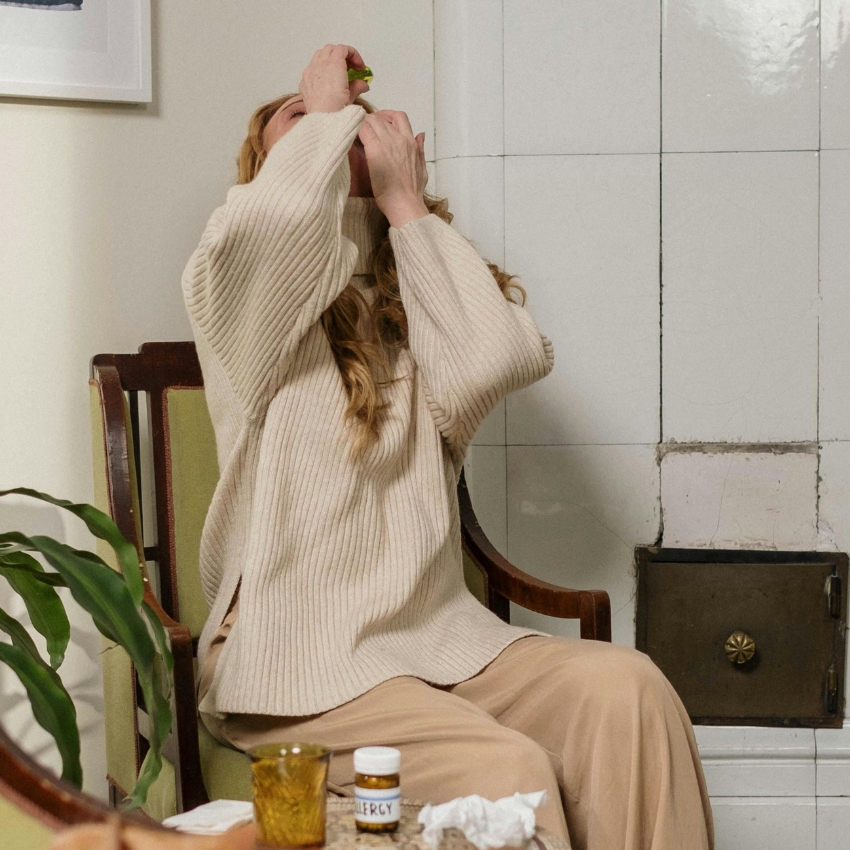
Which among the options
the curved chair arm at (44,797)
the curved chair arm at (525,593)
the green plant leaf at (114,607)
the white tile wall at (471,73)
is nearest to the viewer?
the curved chair arm at (44,797)

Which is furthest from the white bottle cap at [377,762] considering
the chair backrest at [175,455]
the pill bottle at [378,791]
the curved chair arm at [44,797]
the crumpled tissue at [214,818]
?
the chair backrest at [175,455]

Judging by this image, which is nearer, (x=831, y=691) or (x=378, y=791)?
(x=378, y=791)

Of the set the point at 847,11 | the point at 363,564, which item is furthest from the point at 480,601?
the point at 847,11

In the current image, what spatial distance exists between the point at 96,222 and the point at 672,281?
1120mm

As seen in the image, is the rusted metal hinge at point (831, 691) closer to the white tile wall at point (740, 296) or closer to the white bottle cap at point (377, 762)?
the white tile wall at point (740, 296)

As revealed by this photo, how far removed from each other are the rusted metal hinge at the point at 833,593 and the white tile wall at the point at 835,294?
11.4 inches

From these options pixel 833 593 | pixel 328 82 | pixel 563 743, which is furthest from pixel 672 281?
pixel 563 743

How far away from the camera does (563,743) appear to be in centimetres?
124

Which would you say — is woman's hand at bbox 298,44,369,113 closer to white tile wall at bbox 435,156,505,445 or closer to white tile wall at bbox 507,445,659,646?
white tile wall at bbox 435,156,505,445

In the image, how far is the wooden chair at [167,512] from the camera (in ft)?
4.72

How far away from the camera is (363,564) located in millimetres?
1355

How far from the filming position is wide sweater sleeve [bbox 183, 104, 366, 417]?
4.22 feet

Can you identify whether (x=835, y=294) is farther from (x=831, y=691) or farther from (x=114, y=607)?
(x=114, y=607)

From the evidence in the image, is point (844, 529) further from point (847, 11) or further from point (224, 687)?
point (224, 687)
